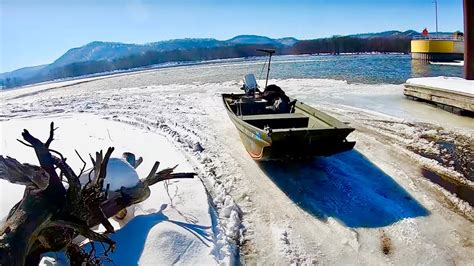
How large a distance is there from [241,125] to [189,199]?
2.49 m

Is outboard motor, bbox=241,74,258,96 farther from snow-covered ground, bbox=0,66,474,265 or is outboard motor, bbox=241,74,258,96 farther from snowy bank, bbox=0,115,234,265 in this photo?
snowy bank, bbox=0,115,234,265

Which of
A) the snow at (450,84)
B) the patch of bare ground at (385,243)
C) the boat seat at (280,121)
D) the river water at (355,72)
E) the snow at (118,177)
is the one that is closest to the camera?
the snow at (118,177)

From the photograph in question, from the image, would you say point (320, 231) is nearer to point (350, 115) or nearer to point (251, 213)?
point (251, 213)

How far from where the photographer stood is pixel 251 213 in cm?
544

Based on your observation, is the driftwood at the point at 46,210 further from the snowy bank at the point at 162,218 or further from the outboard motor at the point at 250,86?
the outboard motor at the point at 250,86

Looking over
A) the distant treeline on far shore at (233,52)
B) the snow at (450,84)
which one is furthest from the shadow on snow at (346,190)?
the distant treeline on far shore at (233,52)

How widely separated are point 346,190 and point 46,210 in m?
4.78

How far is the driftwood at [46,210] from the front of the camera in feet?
7.72

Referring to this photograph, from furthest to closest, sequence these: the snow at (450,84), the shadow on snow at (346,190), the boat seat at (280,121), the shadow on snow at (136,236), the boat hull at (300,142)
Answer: the snow at (450,84)
the boat seat at (280,121)
the boat hull at (300,142)
the shadow on snow at (346,190)
the shadow on snow at (136,236)

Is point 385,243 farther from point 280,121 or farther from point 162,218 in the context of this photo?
point 280,121

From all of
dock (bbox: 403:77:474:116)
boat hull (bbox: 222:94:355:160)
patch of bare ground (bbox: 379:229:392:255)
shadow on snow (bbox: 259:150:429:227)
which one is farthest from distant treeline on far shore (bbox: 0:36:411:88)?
patch of bare ground (bbox: 379:229:392:255)

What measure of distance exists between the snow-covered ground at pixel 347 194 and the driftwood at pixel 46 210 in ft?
3.80

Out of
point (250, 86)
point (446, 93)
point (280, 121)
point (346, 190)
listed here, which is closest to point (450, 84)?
point (446, 93)

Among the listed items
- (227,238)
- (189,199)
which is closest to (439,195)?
(227,238)
